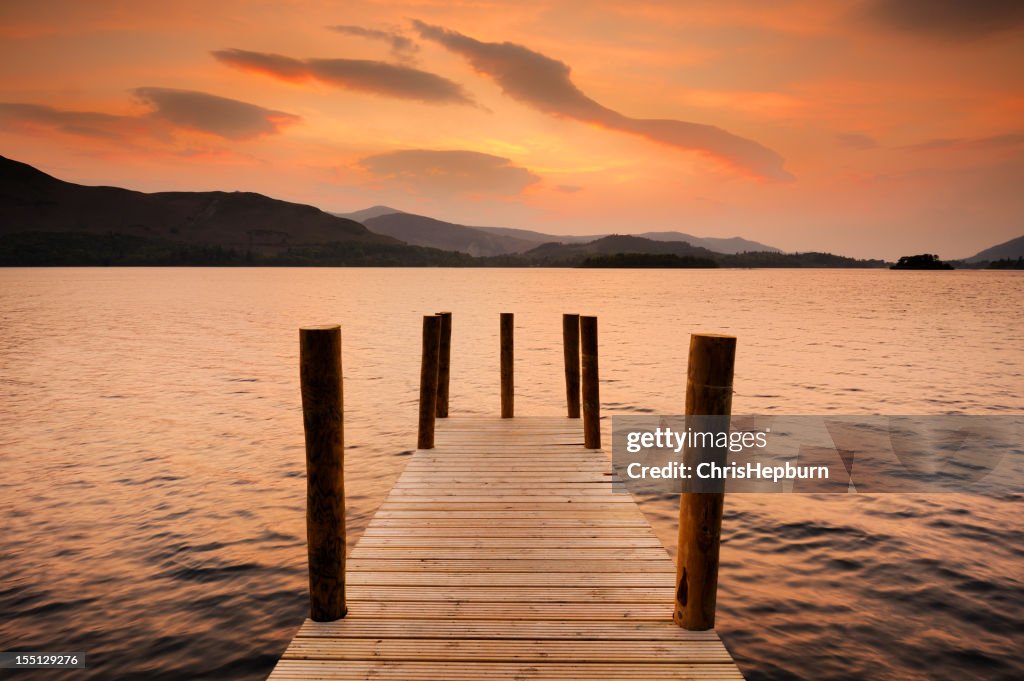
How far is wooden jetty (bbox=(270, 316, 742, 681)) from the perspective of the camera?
4070mm

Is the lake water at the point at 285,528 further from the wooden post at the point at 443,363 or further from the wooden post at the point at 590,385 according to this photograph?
the wooden post at the point at 590,385

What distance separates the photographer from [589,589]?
513 centimetres

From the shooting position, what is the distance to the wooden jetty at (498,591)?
4.07 meters

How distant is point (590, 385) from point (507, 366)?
9.12ft

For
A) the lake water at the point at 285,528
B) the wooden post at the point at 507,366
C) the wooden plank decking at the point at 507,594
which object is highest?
the wooden post at the point at 507,366

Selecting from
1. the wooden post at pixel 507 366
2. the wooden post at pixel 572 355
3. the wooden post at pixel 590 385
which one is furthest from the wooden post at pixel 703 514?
the wooden post at pixel 507 366

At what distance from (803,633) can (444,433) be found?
6.84 m

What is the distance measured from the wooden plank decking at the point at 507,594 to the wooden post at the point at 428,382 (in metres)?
1.69

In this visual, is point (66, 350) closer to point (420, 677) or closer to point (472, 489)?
point (472, 489)

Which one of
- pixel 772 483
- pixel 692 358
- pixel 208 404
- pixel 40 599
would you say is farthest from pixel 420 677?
pixel 208 404

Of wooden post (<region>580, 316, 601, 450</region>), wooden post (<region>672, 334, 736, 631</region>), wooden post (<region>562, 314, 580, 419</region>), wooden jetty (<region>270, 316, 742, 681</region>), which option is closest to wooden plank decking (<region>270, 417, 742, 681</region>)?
wooden jetty (<region>270, 316, 742, 681</region>)

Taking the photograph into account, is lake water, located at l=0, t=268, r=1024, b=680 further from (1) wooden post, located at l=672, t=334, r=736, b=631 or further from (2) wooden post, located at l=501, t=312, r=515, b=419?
(2) wooden post, located at l=501, t=312, r=515, b=419

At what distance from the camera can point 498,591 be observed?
5078mm

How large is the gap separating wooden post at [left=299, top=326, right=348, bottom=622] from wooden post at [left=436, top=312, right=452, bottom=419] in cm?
651
